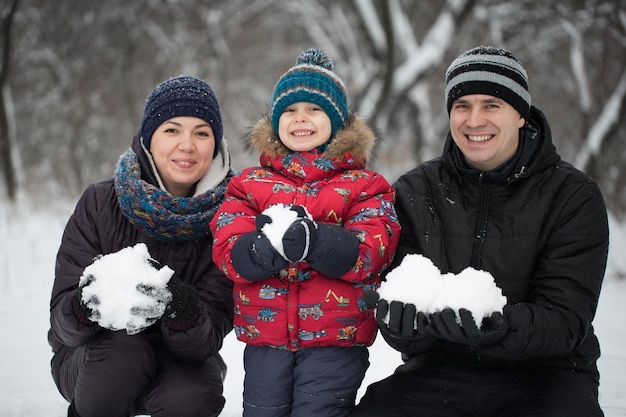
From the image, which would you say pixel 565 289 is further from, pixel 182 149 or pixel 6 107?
pixel 6 107

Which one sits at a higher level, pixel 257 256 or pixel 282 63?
pixel 282 63

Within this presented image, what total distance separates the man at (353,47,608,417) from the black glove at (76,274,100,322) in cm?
103

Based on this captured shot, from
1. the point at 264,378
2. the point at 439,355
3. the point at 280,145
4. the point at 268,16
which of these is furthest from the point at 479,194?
the point at 268,16

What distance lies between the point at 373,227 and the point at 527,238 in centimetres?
61

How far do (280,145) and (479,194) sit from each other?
0.87 m

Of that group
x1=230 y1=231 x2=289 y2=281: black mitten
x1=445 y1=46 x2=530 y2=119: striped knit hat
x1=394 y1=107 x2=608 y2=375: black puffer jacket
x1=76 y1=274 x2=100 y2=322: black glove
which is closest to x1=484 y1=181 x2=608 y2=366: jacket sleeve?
x1=394 y1=107 x2=608 y2=375: black puffer jacket

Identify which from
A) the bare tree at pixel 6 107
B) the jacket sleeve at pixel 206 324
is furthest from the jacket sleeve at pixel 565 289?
the bare tree at pixel 6 107

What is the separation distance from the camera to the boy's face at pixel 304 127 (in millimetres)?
2506

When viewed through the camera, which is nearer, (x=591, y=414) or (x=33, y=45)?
(x=591, y=414)

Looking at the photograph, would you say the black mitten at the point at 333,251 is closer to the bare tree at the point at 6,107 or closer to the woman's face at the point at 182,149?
the woman's face at the point at 182,149

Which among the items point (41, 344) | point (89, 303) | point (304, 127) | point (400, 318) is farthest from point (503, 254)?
point (41, 344)

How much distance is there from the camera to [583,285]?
2.17 m

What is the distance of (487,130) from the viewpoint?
2.40 meters

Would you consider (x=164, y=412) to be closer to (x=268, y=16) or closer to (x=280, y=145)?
(x=280, y=145)
